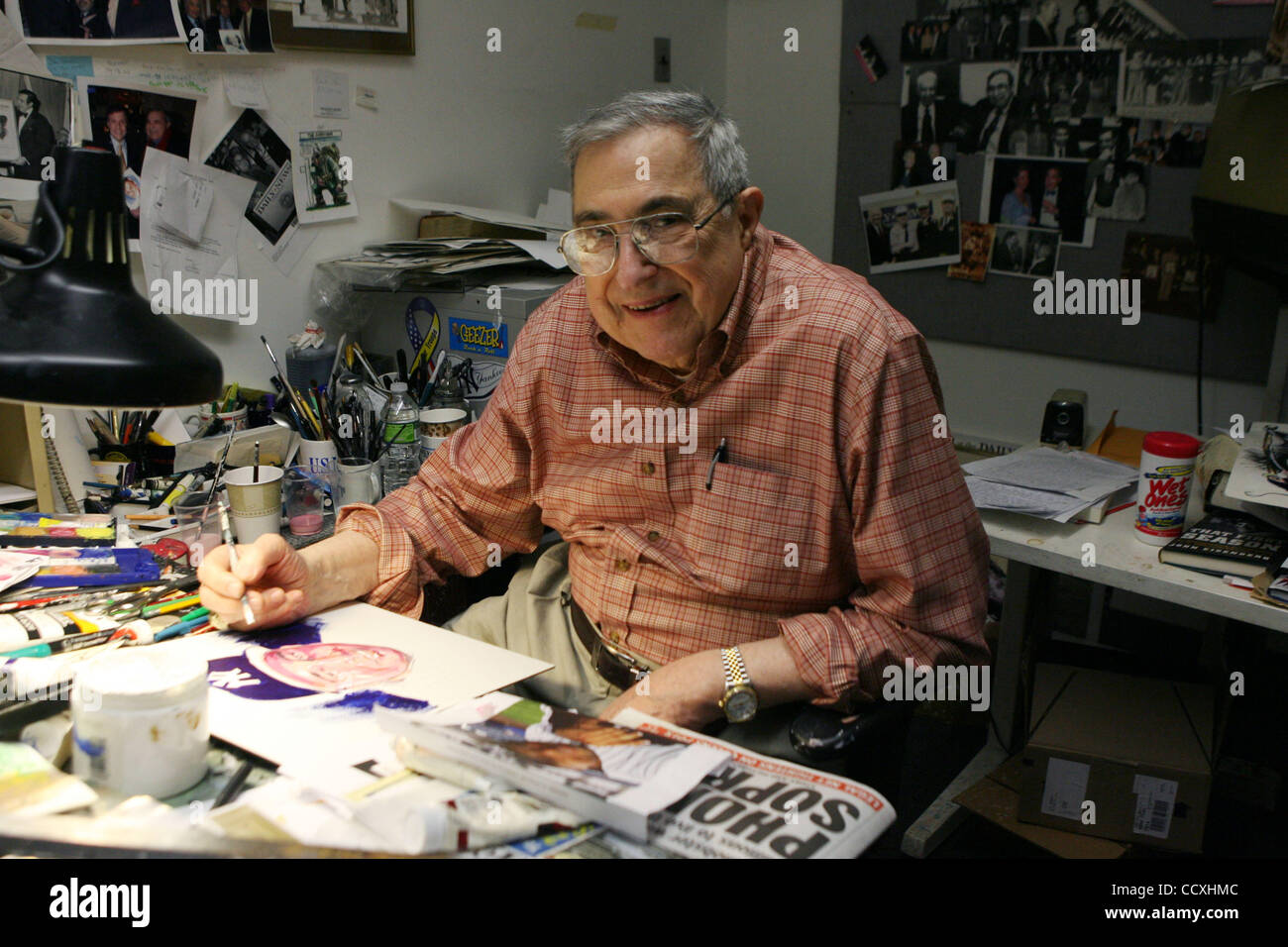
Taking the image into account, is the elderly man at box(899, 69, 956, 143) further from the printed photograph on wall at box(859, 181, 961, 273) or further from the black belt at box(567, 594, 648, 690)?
the black belt at box(567, 594, 648, 690)

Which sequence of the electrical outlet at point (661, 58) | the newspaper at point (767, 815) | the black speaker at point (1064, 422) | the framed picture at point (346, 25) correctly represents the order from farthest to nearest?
the electrical outlet at point (661, 58), the black speaker at point (1064, 422), the framed picture at point (346, 25), the newspaper at point (767, 815)

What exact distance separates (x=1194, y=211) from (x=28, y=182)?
2.36m

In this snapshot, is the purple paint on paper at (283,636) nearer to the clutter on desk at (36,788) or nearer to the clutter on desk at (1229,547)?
the clutter on desk at (36,788)

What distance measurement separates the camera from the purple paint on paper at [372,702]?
3.39 ft

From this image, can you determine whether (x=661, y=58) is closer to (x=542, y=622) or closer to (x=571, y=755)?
(x=542, y=622)

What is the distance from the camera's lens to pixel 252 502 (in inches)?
64.0

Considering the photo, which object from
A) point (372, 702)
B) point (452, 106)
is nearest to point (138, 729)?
point (372, 702)

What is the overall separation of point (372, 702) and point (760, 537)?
0.55 metres

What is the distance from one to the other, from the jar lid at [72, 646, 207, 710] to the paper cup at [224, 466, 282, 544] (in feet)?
2.28

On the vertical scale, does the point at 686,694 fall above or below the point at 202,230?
below

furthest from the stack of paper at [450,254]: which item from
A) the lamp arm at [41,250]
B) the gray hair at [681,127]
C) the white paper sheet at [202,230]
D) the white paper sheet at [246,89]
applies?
the lamp arm at [41,250]

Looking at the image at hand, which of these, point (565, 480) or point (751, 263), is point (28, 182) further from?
point (751, 263)

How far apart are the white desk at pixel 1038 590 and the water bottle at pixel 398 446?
40.1 inches

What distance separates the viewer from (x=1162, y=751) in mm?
1890
